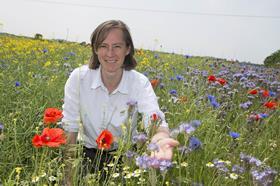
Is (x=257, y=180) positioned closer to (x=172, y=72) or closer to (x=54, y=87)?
(x=54, y=87)

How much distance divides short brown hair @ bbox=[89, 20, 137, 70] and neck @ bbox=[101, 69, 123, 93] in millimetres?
129

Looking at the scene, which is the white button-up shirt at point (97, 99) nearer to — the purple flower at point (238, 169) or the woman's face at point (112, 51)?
the woman's face at point (112, 51)

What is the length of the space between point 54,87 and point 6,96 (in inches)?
18.6

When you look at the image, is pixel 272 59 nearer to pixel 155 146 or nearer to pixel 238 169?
pixel 238 169

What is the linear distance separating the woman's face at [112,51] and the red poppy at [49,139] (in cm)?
97

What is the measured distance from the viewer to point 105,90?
102 inches

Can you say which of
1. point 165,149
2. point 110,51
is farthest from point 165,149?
point 110,51

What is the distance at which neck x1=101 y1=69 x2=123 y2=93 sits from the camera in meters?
2.58

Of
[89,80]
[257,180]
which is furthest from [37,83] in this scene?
[257,180]

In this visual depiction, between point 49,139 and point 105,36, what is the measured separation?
3.58 feet

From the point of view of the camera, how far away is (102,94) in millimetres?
2596

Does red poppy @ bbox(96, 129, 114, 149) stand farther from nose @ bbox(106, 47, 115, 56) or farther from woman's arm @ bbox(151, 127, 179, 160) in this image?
nose @ bbox(106, 47, 115, 56)

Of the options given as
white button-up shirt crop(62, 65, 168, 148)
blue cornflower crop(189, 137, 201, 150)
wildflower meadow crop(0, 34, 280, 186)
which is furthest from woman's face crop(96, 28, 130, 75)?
blue cornflower crop(189, 137, 201, 150)

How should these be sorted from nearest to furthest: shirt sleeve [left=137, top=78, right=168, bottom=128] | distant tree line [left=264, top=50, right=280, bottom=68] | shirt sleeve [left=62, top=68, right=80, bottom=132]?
shirt sleeve [left=137, top=78, right=168, bottom=128]
shirt sleeve [left=62, top=68, right=80, bottom=132]
distant tree line [left=264, top=50, right=280, bottom=68]
